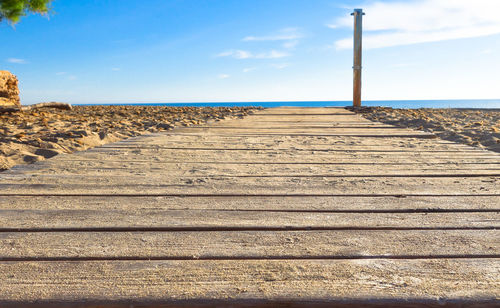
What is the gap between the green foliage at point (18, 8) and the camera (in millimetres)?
8646

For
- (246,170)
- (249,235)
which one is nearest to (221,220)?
(249,235)

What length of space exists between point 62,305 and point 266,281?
39 cm

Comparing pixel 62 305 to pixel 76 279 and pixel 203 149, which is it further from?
pixel 203 149

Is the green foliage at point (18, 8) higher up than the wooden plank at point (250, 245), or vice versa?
the green foliage at point (18, 8)

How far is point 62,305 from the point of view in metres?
0.72

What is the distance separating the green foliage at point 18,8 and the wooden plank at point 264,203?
30.3ft

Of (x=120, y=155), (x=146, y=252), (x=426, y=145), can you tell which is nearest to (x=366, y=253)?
(x=146, y=252)

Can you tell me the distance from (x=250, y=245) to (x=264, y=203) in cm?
37

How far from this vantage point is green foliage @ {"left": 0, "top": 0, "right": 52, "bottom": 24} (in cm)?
865

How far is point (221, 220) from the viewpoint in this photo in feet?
3.72

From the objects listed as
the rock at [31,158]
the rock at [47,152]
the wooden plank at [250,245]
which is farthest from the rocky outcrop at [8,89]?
the wooden plank at [250,245]

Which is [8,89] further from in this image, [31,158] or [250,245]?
[250,245]

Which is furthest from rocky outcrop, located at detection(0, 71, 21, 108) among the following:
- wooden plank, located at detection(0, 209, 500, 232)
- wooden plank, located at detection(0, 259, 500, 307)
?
wooden plank, located at detection(0, 259, 500, 307)

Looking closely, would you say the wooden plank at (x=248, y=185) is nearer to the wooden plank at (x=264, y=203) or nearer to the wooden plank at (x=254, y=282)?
the wooden plank at (x=264, y=203)
